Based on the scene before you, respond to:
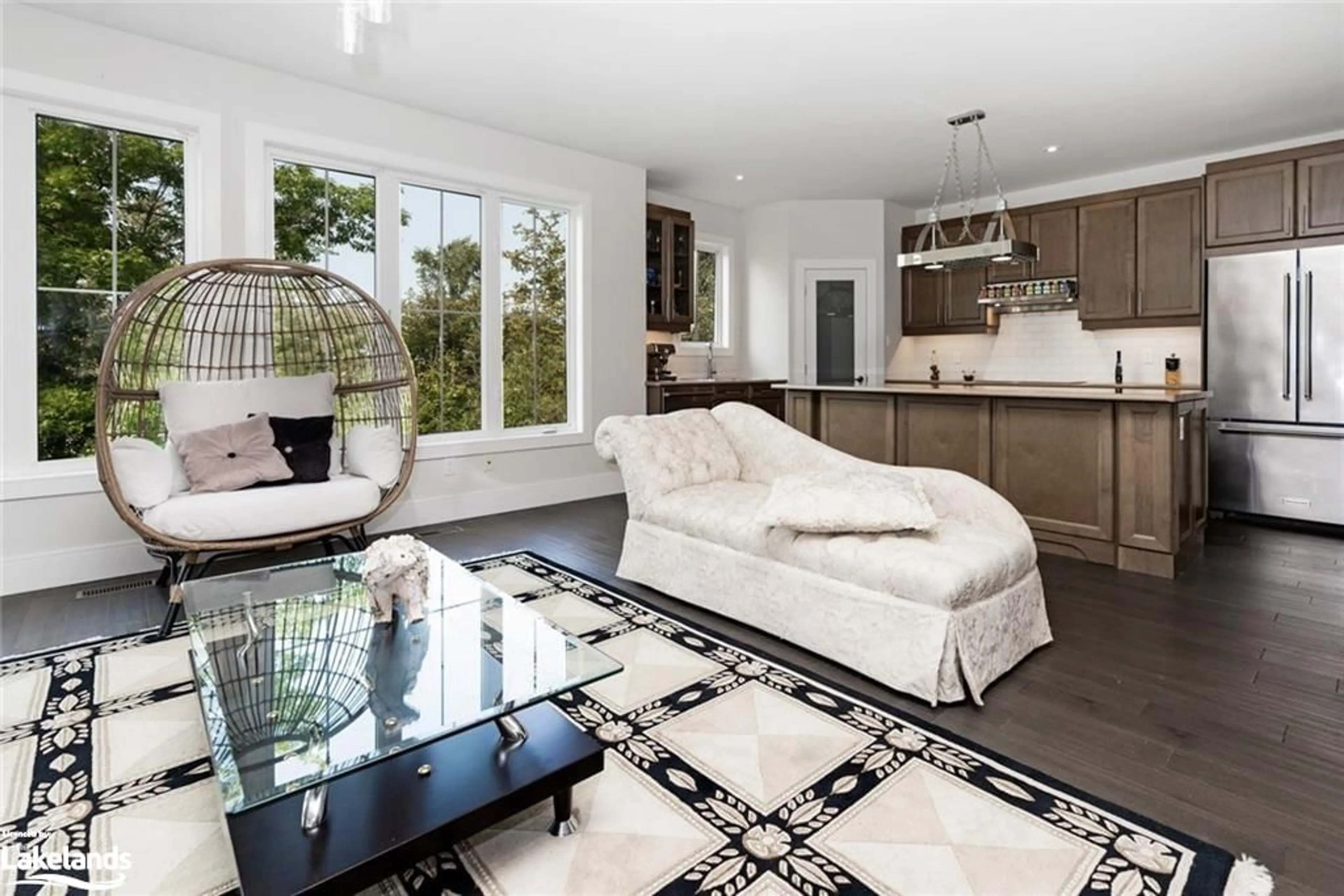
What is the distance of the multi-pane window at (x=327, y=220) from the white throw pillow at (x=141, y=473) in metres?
1.48

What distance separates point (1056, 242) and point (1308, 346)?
2.10 metres

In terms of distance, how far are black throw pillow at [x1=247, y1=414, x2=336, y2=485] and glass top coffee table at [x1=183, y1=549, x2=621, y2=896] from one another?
153cm

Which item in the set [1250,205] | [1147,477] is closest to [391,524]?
[1147,477]

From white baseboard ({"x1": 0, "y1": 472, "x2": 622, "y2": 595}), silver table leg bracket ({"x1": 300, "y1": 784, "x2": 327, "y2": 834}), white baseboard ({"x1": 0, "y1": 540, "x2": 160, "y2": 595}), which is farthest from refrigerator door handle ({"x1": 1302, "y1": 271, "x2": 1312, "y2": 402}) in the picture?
white baseboard ({"x1": 0, "y1": 540, "x2": 160, "y2": 595})

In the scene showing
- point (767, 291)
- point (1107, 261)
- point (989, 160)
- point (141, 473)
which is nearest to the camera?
point (141, 473)

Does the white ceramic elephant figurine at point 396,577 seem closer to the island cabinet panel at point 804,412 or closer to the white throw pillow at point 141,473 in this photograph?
the white throw pillow at point 141,473

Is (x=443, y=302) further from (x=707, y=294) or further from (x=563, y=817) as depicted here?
(x=563, y=817)

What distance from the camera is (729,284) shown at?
7.34 m

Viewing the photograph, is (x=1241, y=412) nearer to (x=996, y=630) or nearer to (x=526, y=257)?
(x=996, y=630)

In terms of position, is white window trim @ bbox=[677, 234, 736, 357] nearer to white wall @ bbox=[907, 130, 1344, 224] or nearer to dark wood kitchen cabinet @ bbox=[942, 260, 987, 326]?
dark wood kitchen cabinet @ bbox=[942, 260, 987, 326]

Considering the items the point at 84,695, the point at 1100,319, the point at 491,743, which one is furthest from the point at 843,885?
the point at 1100,319

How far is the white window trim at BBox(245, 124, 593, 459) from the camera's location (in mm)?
3955

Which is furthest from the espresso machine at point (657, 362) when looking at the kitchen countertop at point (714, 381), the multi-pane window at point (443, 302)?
the multi-pane window at point (443, 302)

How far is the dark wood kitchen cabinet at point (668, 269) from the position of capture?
6.16m
